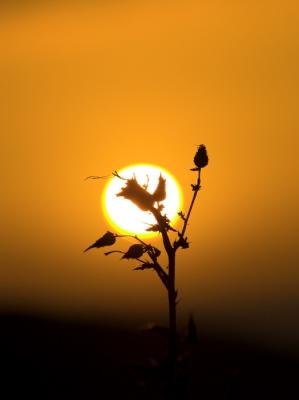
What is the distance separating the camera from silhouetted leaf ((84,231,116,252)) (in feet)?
18.3

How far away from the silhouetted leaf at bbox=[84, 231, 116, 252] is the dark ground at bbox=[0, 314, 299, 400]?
8.15 m

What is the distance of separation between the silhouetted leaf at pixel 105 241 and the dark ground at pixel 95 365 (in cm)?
815

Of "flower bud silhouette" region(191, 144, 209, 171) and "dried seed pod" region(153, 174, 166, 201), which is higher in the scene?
"flower bud silhouette" region(191, 144, 209, 171)

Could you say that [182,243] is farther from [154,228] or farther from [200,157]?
[200,157]

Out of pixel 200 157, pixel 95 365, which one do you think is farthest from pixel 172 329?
pixel 95 365

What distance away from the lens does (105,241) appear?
221 inches

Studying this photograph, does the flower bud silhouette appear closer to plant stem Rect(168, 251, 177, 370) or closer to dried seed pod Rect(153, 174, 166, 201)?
dried seed pod Rect(153, 174, 166, 201)

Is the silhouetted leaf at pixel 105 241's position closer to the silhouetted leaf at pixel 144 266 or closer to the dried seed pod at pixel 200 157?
the silhouetted leaf at pixel 144 266

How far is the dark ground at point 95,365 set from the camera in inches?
788

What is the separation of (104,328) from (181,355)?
2824cm

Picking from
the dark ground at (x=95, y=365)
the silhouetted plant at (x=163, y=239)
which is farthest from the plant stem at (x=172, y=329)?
the dark ground at (x=95, y=365)

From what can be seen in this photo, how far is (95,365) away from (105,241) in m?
20.6

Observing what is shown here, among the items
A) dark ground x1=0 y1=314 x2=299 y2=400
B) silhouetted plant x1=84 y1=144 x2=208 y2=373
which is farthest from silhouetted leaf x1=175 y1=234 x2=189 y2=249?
dark ground x1=0 y1=314 x2=299 y2=400

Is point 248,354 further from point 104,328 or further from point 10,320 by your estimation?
point 10,320
